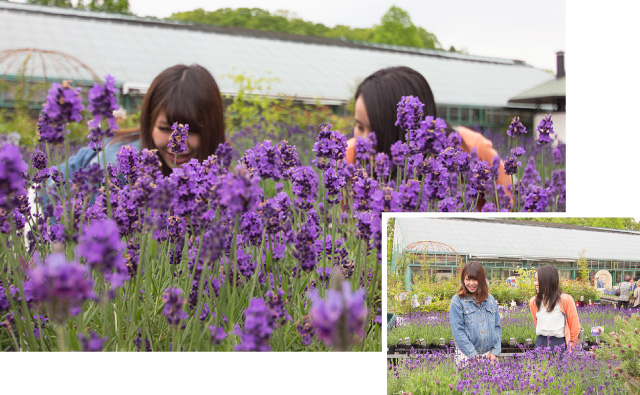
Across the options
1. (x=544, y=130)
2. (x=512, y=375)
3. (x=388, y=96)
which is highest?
(x=388, y=96)

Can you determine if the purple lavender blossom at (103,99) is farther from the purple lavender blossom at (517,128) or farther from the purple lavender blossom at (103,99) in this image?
the purple lavender blossom at (517,128)

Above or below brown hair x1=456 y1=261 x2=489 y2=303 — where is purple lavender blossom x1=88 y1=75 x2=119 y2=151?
above

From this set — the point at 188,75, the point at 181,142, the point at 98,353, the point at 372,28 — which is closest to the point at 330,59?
the point at 372,28

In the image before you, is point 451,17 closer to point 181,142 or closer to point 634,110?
point 634,110

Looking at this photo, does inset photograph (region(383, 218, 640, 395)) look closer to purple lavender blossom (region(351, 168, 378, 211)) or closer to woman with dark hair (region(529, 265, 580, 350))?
woman with dark hair (region(529, 265, 580, 350))

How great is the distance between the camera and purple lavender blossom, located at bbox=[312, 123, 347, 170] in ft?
5.54

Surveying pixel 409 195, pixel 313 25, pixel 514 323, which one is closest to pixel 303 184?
pixel 409 195

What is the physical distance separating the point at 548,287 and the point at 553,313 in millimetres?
78

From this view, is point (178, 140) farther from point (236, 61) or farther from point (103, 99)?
point (236, 61)

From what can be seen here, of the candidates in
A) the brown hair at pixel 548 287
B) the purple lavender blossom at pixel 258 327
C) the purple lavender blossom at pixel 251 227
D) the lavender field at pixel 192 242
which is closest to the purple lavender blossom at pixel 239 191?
the lavender field at pixel 192 242

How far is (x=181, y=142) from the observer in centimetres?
165

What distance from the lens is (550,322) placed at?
173 centimetres

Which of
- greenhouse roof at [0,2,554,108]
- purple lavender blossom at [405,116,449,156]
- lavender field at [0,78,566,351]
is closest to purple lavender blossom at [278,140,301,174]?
lavender field at [0,78,566,351]

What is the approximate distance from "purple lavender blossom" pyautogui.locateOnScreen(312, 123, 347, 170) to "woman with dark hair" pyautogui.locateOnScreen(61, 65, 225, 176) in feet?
4.95
